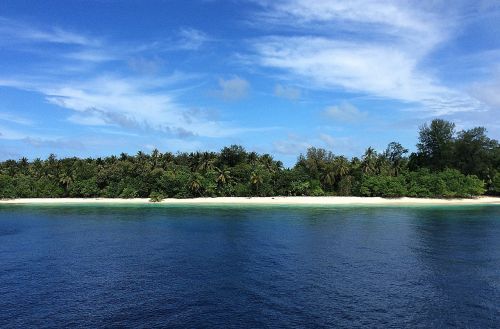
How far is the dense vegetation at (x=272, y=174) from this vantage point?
109750 millimetres

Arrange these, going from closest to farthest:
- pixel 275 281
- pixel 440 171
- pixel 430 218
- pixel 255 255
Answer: pixel 275 281 < pixel 255 255 < pixel 430 218 < pixel 440 171

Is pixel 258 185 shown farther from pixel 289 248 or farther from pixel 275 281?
pixel 275 281

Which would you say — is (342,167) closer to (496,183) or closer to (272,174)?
(272,174)

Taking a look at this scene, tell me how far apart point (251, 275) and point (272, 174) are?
80.6m

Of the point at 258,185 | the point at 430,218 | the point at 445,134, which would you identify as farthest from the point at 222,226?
the point at 445,134

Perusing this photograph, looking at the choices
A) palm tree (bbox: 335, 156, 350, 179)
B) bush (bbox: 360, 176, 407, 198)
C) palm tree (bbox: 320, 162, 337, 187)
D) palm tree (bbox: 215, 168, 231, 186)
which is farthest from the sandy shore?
palm tree (bbox: 335, 156, 350, 179)

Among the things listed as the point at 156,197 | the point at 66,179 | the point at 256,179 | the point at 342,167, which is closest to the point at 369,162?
the point at 342,167

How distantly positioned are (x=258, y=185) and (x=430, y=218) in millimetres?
48335

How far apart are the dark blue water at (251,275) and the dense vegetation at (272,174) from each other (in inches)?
1879

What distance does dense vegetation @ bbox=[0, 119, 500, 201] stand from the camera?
10975cm

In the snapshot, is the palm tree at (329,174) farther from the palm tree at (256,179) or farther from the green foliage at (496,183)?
the green foliage at (496,183)

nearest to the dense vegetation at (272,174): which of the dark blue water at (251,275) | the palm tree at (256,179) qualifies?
the palm tree at (256,179)

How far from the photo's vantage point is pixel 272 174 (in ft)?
374

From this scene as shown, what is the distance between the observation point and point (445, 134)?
126 meters
